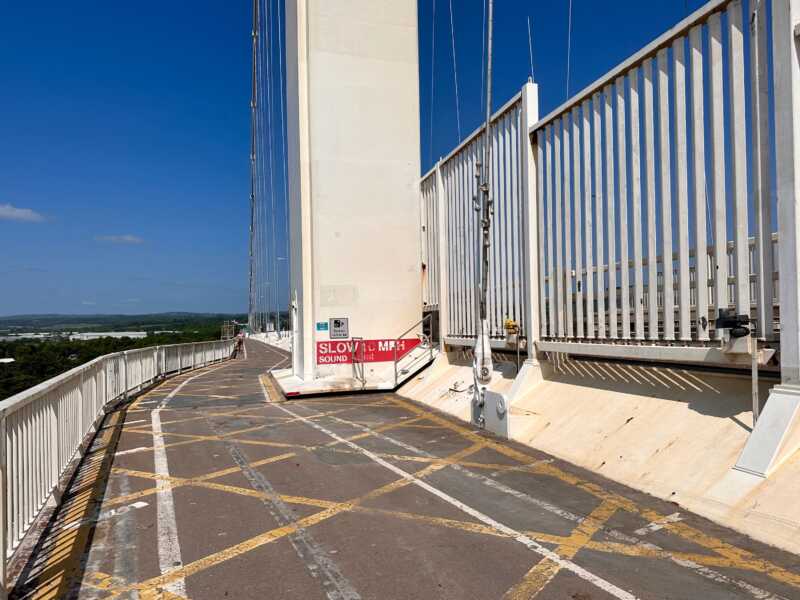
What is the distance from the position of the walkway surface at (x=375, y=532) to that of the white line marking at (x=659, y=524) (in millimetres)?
24

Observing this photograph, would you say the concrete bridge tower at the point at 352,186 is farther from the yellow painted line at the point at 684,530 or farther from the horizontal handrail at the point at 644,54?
the yellow painted line at the point at 684,530

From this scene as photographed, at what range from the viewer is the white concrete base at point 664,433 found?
4855 mm

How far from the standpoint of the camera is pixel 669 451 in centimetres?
618

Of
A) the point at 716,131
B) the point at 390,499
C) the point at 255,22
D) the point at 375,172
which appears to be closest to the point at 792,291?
the point at 716,131

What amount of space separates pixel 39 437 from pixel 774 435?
6.73m

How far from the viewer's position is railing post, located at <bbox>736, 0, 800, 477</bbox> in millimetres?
5246

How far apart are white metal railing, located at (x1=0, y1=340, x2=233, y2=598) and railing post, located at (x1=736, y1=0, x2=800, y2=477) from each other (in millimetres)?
5949

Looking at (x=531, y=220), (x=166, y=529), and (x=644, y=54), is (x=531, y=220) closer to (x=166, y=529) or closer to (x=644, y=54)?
(x=644, y=54)

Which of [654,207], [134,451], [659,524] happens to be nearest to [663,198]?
[654,207]

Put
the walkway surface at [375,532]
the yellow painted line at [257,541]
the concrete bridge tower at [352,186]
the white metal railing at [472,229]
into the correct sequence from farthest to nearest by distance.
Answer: the concrete bridge tower at [352,186]
the white metal railing at [472,229]
the yellow painted line at [257,541]
the walkway surface at [375,532]

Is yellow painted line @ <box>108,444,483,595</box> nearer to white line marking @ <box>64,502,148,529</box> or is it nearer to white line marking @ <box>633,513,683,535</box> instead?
white line marking @ <box>64,502,148,529</box>

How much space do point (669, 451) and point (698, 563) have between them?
7.07 ft

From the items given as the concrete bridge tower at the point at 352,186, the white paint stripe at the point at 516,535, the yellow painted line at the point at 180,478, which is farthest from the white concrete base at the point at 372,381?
the white paint stripe at the point at 516,535

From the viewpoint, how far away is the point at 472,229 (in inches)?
510
